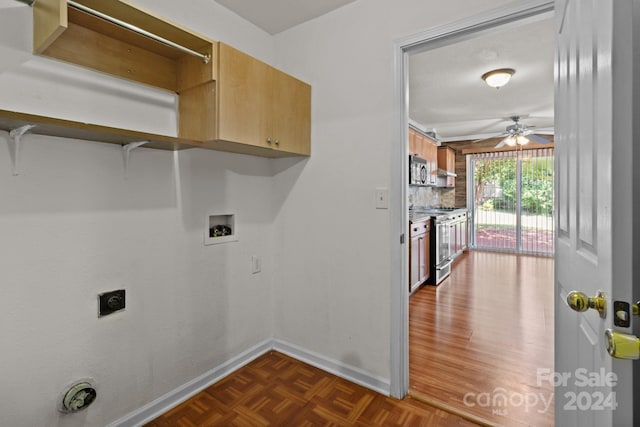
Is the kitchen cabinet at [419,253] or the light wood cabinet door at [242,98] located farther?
the kitchen cabinet at [419,253]

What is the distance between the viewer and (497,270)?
5.09 meters

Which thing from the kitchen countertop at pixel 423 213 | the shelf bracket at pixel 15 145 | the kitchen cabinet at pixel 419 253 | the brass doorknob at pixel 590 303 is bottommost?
the kitchen cabinet at pixel 419 253

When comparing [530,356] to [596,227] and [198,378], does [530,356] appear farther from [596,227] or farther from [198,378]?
[198,378]

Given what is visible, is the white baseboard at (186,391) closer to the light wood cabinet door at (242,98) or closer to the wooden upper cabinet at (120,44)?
the light wood cabinet door at (242,98)

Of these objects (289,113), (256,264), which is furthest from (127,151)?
(256,264)

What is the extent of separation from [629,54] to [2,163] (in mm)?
1990

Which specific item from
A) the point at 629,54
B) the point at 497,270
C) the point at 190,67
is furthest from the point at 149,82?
the point at 497,270

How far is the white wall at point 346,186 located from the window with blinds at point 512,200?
581 centimetres

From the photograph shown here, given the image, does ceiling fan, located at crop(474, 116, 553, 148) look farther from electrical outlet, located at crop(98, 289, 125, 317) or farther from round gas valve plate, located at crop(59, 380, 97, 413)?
round gas valve plate, located at crop(59, 380, 97, 413)

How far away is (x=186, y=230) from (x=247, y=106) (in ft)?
2.73

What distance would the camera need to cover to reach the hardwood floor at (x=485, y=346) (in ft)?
6.14

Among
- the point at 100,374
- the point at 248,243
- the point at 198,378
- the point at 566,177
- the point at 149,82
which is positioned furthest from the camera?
the point at 248,243

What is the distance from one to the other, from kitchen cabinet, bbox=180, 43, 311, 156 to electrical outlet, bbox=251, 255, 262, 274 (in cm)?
85

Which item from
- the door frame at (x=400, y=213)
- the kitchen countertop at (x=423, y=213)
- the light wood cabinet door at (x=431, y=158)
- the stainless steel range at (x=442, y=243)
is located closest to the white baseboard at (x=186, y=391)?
the door frame at (x=400, y=213)
